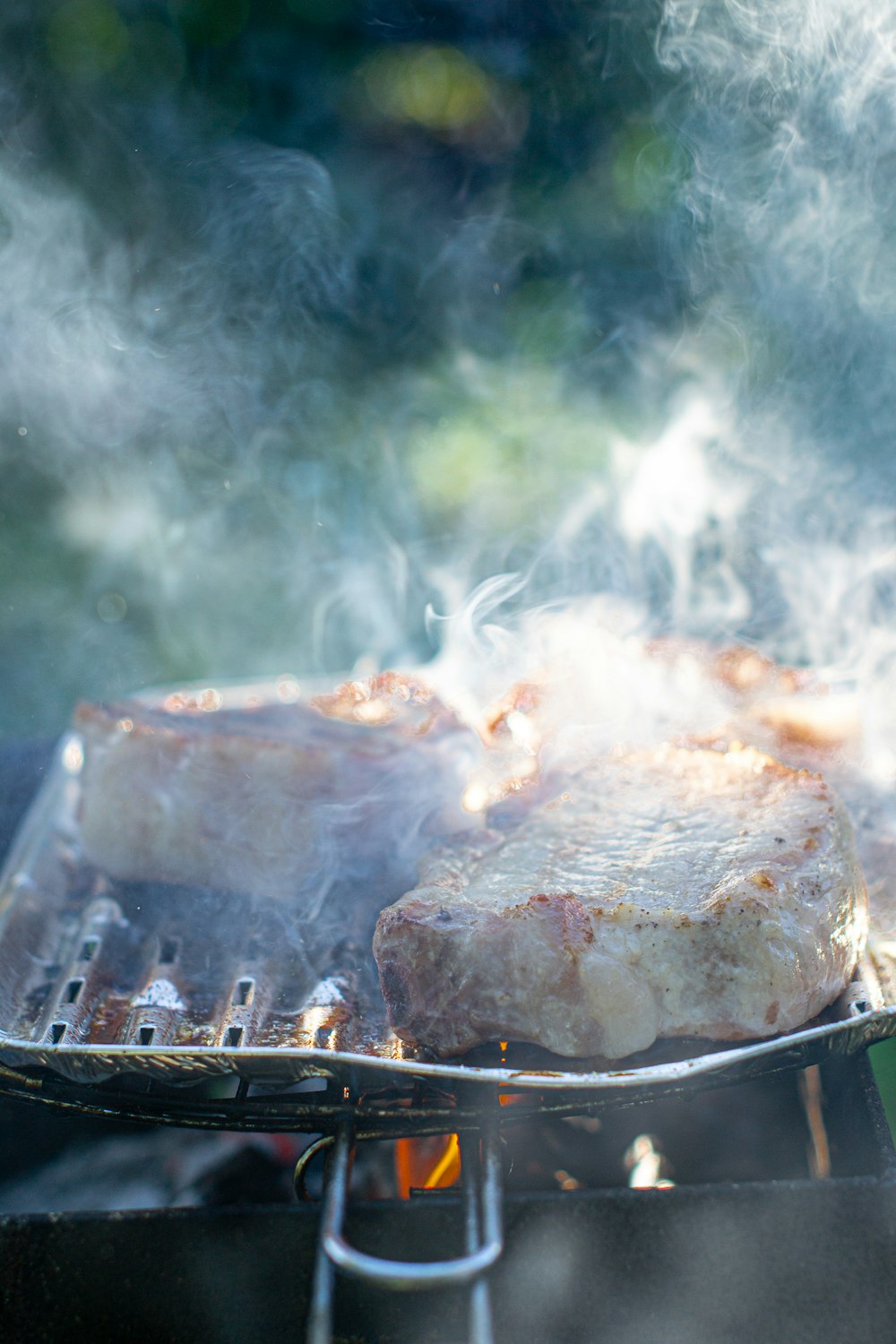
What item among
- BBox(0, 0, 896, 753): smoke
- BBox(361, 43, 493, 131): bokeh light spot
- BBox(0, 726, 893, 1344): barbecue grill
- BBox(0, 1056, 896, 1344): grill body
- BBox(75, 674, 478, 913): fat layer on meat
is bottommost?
BBox(0, 1056, 896, 1344): grill body

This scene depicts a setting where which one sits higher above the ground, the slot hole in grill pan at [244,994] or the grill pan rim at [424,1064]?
the slot hole in grill pan at [244,994]

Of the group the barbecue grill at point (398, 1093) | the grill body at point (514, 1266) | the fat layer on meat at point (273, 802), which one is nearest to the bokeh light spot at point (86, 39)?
the fat layer on meat at point (273, 802)

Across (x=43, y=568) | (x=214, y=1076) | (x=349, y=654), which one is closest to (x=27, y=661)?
(x=43, y=568)

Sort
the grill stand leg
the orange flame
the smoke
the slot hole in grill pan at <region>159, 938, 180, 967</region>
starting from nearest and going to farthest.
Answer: the grill stand leg
the slot hole in grill pan at <region>159, 938, 180, 967</region>
the orange flame
the smoke

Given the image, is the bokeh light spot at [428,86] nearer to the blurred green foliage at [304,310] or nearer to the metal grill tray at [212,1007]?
the blurred green foliage at [304,310]

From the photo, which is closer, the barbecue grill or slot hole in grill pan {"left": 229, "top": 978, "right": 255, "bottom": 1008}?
the barbecue grill

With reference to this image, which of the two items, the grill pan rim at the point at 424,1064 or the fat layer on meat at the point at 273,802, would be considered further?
the fat layer on meat at the point at 273,802

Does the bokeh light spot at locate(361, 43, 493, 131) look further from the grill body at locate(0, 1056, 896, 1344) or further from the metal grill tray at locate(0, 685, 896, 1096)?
the grill body at locate(0, 1056, 896, 1344)

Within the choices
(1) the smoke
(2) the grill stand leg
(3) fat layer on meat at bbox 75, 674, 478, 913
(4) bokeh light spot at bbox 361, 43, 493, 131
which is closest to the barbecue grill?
Answer: (2) the grill stand leg
